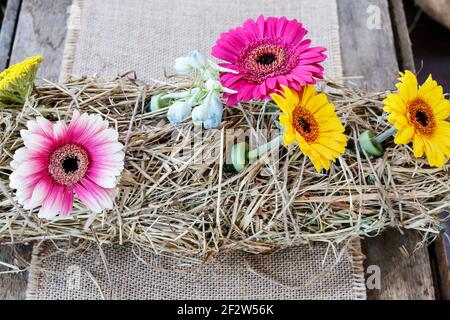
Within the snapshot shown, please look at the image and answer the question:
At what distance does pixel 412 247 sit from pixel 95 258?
0.50 metres

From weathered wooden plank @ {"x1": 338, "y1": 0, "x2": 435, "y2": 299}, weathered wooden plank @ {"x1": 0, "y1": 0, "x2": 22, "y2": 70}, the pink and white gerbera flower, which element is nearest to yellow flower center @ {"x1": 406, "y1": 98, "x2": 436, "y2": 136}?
weathered wooden plank @ {"x1": 338, "y1": 0, "x2": 435, "y2": 299}

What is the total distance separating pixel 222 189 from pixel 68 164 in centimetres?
19

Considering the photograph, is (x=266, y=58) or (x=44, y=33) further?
(x=44, y=33)

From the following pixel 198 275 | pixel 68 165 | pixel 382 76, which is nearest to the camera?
pixel 68 165

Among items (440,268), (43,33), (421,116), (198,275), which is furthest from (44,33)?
(440,268)

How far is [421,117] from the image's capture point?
604 millimetres

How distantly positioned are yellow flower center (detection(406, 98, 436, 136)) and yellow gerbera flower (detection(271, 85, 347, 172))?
88 mm

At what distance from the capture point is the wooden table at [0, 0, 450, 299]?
747mm

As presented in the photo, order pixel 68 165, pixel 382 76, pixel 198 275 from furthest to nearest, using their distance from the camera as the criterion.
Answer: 1. pixel 382 76
2. pixel 198 275
3. pixel 68 165

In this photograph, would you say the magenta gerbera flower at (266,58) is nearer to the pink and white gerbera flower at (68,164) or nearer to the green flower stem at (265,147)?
the green flower stem at (265,147)

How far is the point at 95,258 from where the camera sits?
74 centimetres

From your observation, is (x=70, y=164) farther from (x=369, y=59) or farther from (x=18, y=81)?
(x=369, y=59)

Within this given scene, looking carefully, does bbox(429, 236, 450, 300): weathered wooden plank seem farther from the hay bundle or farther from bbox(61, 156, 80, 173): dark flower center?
bbox(61, 156, 80, 173): dark flower center
